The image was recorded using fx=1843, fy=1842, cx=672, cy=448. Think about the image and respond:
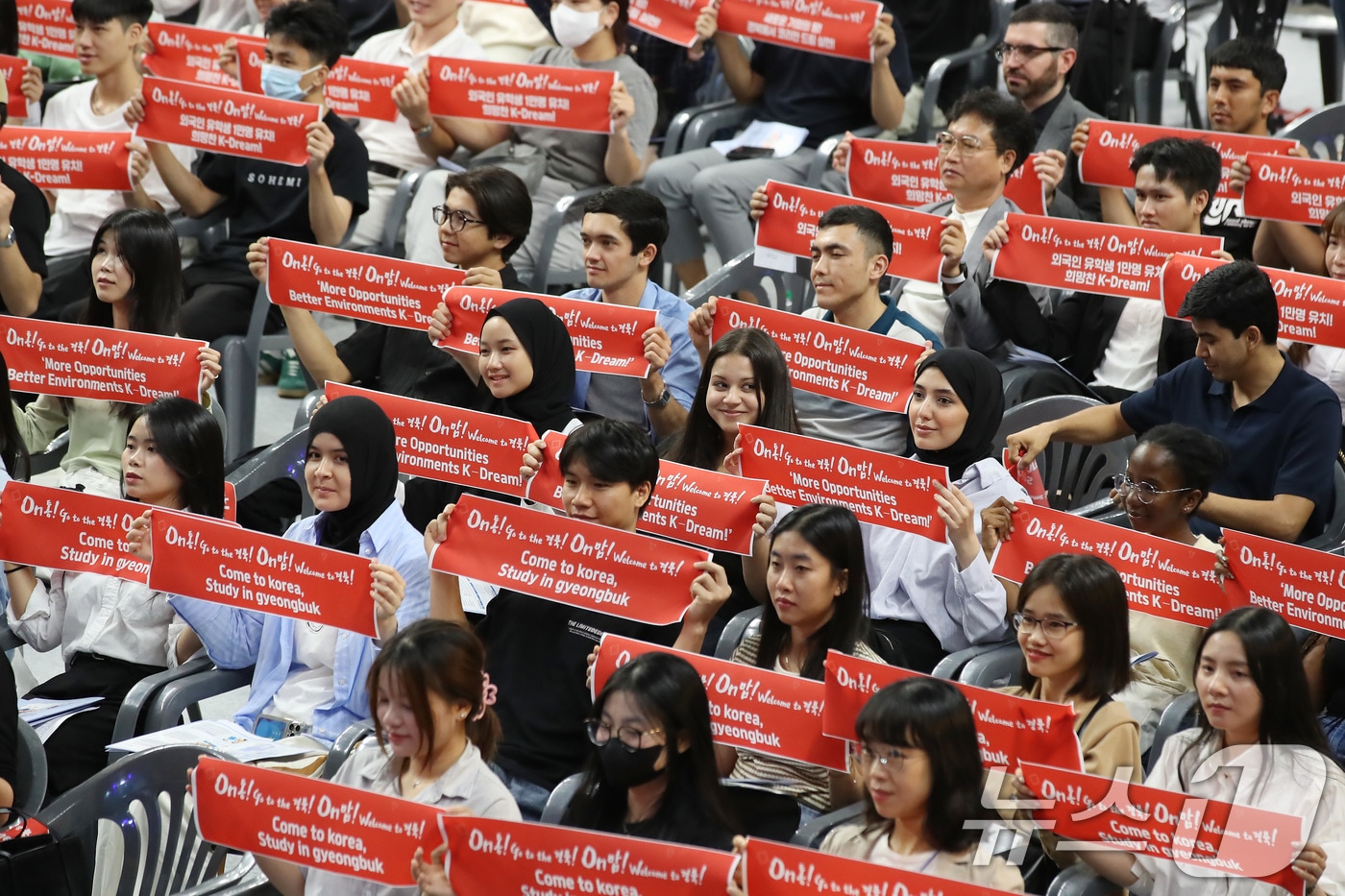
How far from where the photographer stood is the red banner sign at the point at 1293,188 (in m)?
5.99

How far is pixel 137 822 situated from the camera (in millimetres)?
4043

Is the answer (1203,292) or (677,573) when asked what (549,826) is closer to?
(677,573)

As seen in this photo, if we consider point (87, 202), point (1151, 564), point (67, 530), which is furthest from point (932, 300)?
point (87, 202)

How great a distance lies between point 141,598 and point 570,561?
51.8 inches

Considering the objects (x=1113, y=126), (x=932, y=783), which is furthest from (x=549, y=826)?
(x=1113, y=126)

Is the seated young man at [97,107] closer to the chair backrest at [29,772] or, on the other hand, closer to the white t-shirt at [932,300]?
the white t-shirt at [932,300]

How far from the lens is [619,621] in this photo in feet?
14.4

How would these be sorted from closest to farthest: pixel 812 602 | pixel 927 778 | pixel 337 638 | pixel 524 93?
pixel 927 778 → pixel 812 602 → pixel 337 638 → pixel 524 93

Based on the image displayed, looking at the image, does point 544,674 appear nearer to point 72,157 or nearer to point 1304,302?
point 1304,302

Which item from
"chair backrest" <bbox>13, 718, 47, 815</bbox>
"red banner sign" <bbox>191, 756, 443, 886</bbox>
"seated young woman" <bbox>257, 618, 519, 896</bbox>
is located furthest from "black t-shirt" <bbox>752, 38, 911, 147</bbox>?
"red banner sign" <bbox>191, 756, 443, 886</bbox>

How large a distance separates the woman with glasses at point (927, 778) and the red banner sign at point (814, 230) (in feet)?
8.55

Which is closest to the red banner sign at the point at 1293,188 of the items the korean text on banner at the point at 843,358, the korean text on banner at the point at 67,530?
the korean text on banner at the point at 843,358

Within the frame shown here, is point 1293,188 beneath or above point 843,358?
above

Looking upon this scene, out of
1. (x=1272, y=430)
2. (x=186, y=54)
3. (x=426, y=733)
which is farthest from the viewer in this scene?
(x=186, y=54)
